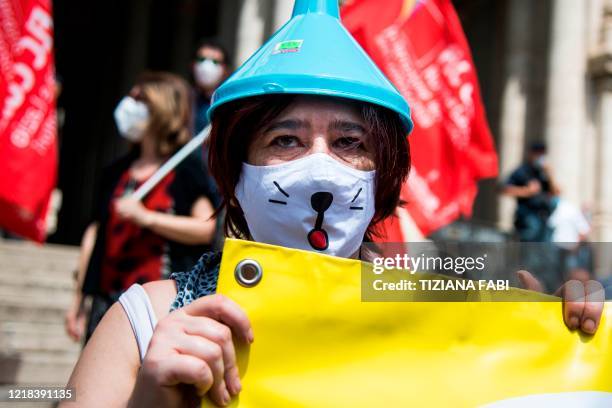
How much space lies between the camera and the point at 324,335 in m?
1.37

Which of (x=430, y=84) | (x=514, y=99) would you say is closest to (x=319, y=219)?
(x=430, y=84)

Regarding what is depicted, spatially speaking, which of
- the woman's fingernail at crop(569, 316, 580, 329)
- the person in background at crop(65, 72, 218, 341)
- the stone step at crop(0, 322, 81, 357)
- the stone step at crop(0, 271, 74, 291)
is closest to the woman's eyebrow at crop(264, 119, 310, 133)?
the woman's fingernail at crop(569, 316, 580, 329)

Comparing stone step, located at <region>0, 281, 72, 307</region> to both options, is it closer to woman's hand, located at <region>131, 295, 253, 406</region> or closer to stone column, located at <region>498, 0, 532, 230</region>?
woman's hand, located at <region>131, 295, 253, 406</region>

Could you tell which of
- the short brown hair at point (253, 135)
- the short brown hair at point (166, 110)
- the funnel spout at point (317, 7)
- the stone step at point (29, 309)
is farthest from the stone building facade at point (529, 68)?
the short brown hair at point (253, 135)

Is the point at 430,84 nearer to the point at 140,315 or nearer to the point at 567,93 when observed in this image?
the point at 140,315

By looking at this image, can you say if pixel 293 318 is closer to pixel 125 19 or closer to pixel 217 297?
pixel 217 297

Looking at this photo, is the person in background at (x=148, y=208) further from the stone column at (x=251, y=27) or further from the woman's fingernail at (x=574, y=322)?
the stone column at (x=251, y=27)

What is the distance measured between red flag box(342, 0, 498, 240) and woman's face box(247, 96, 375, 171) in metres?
2.79

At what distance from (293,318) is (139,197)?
2235 mm

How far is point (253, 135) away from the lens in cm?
161

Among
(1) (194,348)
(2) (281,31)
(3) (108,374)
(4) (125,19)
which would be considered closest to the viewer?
(1) (194,348)

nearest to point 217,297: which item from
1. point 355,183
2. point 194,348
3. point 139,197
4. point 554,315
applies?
point 194,348

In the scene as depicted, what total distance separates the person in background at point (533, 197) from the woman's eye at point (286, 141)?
8131 millimetres

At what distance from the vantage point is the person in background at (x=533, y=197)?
9.41 m
